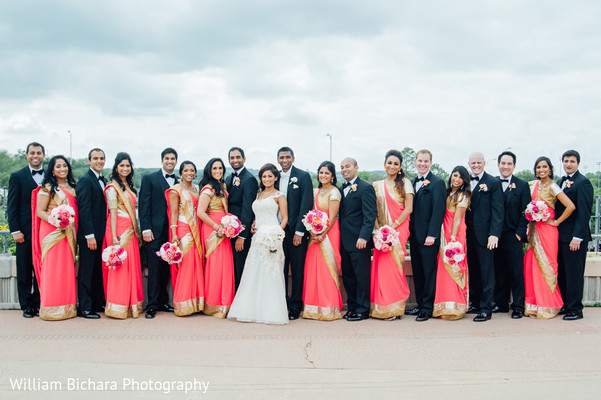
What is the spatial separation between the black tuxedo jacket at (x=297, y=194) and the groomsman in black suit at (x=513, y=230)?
2.49m

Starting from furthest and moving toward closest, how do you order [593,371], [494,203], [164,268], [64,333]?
[164,268] < [494,203] < [64,333] < [593,371]

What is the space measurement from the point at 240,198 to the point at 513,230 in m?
3.52

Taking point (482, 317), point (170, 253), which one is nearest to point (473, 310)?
point (482, 317)

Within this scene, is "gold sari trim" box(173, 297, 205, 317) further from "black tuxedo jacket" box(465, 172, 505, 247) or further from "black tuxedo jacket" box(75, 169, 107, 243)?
"black tuxedo jacket" box(465, 172, 505, 247)

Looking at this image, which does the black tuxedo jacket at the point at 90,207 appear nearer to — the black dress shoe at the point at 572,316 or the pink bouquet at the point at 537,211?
the pink bouquet at the point at 537,211

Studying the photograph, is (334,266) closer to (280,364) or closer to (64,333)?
(280,364)

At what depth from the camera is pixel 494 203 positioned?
627cm

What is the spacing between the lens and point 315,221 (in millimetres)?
6066

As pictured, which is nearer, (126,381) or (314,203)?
(126,381)

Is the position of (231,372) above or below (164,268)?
below

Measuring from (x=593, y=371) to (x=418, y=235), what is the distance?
2464mm

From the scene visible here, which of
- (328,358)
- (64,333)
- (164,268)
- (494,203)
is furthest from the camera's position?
(164,268)

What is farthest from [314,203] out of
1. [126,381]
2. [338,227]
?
[126,381]

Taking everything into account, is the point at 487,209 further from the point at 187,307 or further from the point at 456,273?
the point at 187,307
